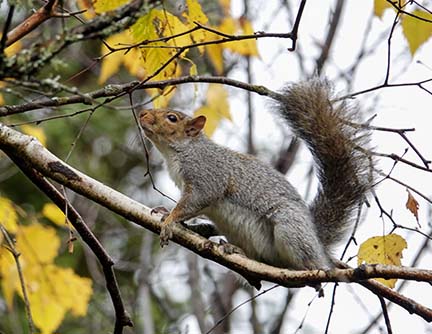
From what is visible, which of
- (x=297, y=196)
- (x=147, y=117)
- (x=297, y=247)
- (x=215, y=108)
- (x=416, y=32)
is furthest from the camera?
(x=215, y=108)

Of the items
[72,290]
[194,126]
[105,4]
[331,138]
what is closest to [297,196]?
[331,138]

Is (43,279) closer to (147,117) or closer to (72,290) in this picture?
(72,290)

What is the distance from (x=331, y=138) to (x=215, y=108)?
105cm

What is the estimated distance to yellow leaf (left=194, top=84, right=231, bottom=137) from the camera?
385 centimetres

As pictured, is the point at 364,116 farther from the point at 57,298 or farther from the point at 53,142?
the point at 53,142

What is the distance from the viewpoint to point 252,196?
3039 mm

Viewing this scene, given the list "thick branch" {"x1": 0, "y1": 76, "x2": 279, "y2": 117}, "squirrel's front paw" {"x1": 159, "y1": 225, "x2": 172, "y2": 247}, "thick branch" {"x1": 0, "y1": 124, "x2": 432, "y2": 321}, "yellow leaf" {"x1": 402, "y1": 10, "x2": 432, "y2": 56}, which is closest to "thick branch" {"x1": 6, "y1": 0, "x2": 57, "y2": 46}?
"thick branch" {"x1": 0, "y1": 76, "x2": 279, "y2": 117}

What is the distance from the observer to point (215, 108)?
390 centimetres

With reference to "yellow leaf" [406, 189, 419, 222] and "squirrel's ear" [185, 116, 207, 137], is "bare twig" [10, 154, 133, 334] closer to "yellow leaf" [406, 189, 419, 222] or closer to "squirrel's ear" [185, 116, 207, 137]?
"yellow leaf" [406, 189, 419, 222]

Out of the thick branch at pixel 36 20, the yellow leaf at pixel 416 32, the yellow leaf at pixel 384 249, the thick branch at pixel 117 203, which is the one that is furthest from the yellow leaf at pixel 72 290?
the thick branch at pixel 36 20

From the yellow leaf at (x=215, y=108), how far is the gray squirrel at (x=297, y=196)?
0.68 meters

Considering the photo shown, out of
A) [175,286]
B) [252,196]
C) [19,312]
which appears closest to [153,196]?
[175,286]

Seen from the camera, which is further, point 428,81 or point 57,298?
point 57,298

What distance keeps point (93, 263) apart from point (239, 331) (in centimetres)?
125
